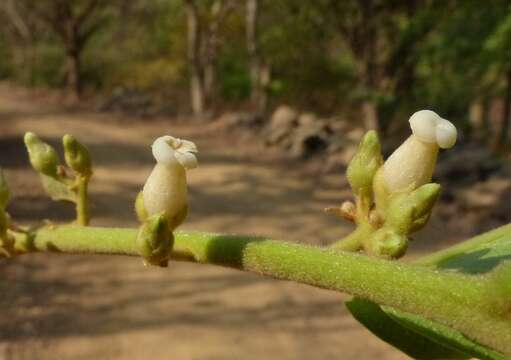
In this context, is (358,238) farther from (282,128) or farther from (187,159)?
(282,128)

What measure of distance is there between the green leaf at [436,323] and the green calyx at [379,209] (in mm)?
80

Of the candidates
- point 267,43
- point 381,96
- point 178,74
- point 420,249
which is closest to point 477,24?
point 381,96

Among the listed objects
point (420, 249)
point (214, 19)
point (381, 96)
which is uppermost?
point (214, 19)

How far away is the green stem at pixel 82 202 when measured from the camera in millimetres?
1494

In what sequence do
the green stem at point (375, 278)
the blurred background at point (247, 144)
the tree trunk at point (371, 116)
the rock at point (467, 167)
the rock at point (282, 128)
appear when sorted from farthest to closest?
1. the rock at point (282, 128)
2. the tree trunk at point (371, 116)
3. the rock at point (467, 167)
4. the blurred background at point (247, 144)
5. the green stem at point (375, 278)

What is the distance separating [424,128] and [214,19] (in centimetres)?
1964

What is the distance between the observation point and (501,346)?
42.8 inches

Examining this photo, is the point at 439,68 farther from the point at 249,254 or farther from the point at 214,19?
the point at 249,254

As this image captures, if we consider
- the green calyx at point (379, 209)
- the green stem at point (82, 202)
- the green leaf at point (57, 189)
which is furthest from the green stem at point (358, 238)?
the green leaf at point (57, 189)

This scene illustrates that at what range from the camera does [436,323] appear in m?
1.34

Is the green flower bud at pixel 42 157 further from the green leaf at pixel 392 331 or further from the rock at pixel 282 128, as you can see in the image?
the rock at pixel 282 128

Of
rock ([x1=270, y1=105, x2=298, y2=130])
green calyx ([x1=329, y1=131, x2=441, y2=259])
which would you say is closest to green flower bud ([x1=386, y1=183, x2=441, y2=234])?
green calyx ([x1=329, y1=131, x2=441, y2=259])

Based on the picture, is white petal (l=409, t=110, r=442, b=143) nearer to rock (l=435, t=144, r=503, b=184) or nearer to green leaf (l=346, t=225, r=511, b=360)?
green leaf (l=346, t=225, r=511, b=360)

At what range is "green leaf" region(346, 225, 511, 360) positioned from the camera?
1321 mm
